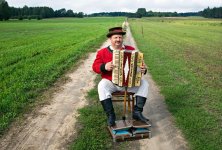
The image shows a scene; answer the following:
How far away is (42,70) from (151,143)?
298 inches

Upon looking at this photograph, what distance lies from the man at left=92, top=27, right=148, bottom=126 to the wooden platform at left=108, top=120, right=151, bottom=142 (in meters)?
0.19

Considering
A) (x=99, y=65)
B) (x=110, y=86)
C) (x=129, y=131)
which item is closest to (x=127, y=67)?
(x=110, y=86)

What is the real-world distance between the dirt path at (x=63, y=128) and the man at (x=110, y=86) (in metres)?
0.59

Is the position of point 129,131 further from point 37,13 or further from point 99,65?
point 37,13

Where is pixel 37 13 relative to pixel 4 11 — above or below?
below

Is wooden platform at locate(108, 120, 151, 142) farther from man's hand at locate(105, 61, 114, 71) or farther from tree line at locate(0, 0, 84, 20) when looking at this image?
tree line at locate(0, 0, 84, 20)

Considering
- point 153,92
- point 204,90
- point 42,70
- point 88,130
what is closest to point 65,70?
point 42,70

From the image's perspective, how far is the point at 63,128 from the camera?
684cm

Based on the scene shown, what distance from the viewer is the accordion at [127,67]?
20.6 feet

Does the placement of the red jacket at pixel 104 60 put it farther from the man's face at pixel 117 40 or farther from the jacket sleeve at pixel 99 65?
the man's face at pixel 117 40

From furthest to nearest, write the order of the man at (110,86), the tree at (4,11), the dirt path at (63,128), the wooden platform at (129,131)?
1. the tree at (4,11)
2. the man at (110,86)
3. the wooden platform at (129,131)
4. the dirt path at (63,128)

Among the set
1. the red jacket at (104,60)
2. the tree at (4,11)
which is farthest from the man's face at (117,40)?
the tree at (4,11)

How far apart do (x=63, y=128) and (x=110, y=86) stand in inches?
50.0

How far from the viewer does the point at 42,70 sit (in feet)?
42.0
